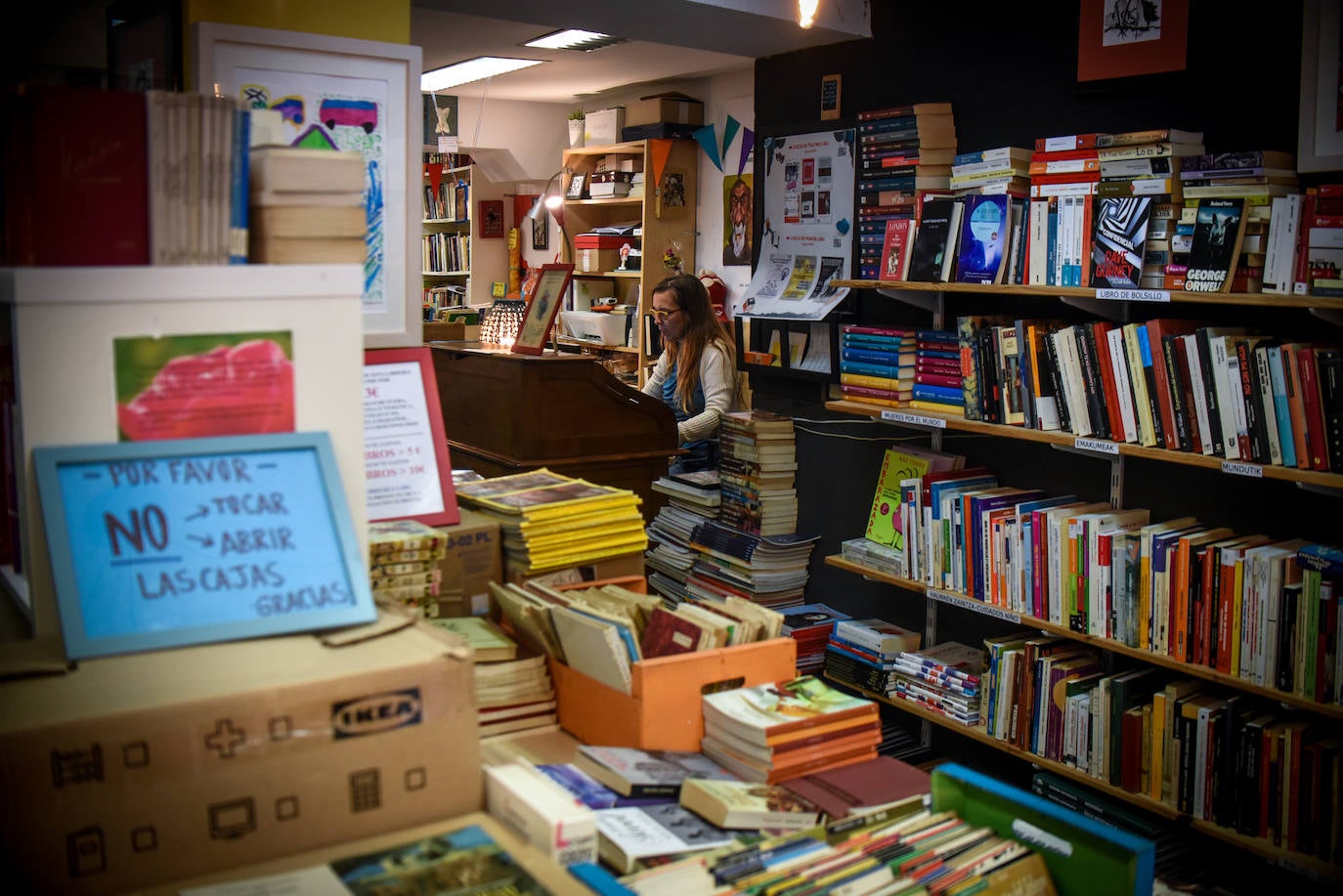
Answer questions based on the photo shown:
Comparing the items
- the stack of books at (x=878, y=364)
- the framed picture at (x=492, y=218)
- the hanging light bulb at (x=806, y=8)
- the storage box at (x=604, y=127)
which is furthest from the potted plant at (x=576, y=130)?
the hanging light bulb at (x=806, y=8)

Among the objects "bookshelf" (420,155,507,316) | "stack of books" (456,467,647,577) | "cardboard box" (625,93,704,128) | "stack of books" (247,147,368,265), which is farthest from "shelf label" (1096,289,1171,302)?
"bookshelf" (420,155,507,316)

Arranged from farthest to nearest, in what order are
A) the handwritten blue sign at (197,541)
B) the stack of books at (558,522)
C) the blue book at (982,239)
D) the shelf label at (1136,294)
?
the blue book at (982,239) → the shelf label at (1136,294) → the stack of books at (558,522) → the handwritten blue sign at (197,541)

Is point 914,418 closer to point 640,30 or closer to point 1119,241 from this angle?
point 1119,241

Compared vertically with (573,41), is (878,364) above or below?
below

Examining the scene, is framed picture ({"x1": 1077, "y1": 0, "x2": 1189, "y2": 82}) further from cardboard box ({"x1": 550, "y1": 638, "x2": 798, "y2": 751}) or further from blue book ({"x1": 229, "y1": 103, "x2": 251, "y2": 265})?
blue book ({"x1": 229, "y1": 103, "x2": 251, "y2": 265})

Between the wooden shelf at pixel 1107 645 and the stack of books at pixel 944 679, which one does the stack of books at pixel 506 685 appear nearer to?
the wooden shelf at pixel 1107 645

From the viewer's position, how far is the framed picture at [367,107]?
2297 millimetres

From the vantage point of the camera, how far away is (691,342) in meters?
5.23

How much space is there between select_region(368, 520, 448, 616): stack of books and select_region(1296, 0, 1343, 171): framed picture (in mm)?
2229

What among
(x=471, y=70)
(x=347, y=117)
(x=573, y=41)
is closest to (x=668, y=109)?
(x=573, y=41)

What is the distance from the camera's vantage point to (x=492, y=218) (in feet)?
28.5

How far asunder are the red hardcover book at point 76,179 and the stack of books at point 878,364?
2.64m

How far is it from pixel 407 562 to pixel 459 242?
285 inches

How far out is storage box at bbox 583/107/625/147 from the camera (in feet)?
22.7
